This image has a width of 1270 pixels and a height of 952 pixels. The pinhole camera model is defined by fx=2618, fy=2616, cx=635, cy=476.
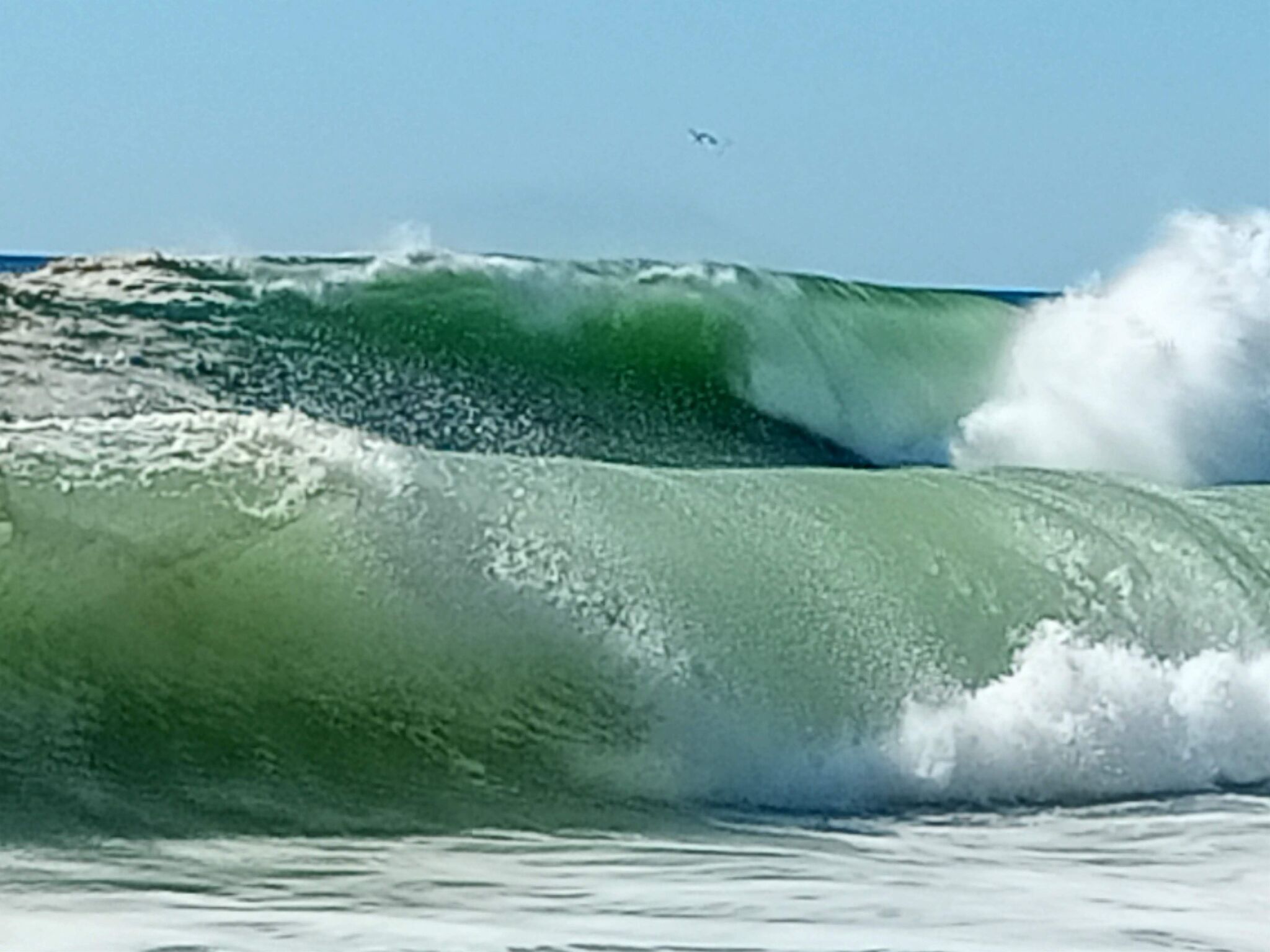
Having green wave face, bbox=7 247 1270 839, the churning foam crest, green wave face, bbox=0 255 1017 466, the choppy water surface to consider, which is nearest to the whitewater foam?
green wave face, bbox=7 247 1270 839

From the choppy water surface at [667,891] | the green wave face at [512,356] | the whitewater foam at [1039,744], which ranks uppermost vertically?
the green wave face at [512,356]

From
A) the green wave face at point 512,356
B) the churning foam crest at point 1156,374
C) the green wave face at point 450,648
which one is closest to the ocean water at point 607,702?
the green wave face at point 450,648

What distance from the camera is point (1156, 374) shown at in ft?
44.5

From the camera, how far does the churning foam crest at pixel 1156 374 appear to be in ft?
43.0

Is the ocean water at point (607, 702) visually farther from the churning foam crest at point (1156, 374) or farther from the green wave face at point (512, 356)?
the churning foam crest at point (1156, 374)

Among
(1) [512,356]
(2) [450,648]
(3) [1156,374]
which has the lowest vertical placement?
(2) [450,648]

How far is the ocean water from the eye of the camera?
14.9 feet

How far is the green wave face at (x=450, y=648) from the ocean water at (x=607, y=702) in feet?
0.04

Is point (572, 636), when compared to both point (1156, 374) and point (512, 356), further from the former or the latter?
point (1156, 374)

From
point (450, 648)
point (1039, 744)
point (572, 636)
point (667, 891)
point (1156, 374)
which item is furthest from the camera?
point (1156, 374)

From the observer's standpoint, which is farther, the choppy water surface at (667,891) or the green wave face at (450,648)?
the green wave face at (450,648)

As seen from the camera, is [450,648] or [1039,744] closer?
[450,648]

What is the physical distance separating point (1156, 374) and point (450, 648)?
8.40 metres

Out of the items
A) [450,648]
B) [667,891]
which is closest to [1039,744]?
[450,648]
